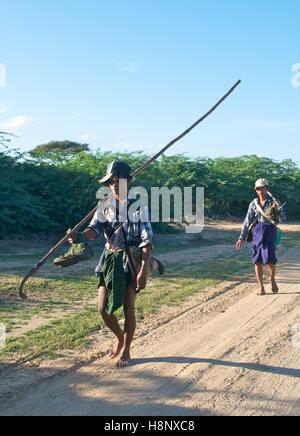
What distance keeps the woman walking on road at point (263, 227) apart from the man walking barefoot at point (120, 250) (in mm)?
3751

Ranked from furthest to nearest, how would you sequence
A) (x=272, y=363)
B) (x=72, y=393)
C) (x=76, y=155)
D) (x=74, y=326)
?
(x=76, y=155)
(x=74, y=326)
(x=272, y=363)
(x=72, y=393)

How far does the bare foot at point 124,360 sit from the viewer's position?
5.16 metres

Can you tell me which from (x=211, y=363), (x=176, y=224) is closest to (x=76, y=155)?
(x=176, y=224)

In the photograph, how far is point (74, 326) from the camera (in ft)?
21.6

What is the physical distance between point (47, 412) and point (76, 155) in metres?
16.2

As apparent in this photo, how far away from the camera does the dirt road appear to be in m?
4.23

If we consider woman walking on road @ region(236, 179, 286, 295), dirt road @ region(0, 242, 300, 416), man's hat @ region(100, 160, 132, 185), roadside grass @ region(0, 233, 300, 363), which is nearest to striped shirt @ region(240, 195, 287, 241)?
woman walking on road @ region(236, 179, 286, 295)

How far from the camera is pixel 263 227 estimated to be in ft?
28.7

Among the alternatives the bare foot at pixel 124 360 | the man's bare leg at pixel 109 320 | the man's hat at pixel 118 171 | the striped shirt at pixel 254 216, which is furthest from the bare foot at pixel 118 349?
the striped shirt at pixel 254 216

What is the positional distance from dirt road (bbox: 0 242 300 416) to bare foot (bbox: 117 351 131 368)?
8 cm

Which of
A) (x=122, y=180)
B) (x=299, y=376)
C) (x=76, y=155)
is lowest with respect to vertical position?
(x=299, y=376)

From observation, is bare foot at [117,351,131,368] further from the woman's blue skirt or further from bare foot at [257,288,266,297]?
the woman's blue skirt

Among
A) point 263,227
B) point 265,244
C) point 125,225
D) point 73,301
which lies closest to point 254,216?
point 263,227

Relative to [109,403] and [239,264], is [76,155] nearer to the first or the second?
[239,264]
